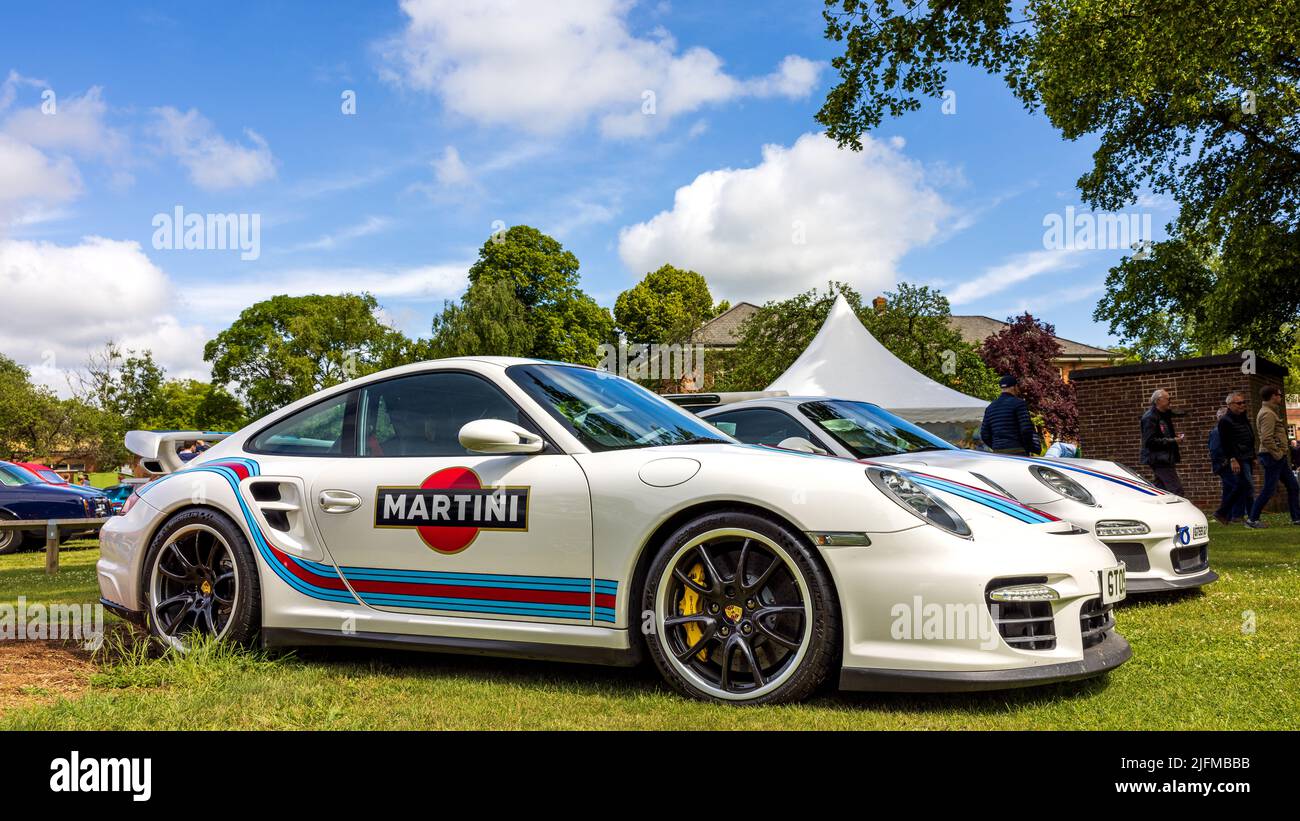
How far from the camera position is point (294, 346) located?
5341 cm

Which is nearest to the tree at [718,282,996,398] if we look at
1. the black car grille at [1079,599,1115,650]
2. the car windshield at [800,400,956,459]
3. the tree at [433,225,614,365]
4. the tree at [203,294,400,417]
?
the tree at [433,225,614,365]

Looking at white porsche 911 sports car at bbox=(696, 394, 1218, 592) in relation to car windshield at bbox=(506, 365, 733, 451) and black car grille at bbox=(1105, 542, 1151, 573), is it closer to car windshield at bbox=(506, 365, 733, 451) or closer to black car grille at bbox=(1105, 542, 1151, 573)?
black car grille at bbox=(1105, 542, 1151, 573)

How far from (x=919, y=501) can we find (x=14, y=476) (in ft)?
54.1

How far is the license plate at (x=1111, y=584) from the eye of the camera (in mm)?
3486

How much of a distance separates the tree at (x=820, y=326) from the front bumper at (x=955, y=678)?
3834cm

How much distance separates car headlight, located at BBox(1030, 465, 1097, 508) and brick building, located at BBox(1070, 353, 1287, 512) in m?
10.7

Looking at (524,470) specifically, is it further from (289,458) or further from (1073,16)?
Result: (1073,16)

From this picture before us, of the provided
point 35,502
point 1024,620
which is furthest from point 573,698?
point 35,502

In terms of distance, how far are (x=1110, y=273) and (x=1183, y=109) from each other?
27.4ft

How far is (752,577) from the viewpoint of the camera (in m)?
3.44

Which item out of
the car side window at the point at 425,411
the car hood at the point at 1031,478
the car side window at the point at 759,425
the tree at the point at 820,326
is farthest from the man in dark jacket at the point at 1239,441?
the tree at the point at 820,326

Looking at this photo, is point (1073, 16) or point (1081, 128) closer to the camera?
point (1073, 16)

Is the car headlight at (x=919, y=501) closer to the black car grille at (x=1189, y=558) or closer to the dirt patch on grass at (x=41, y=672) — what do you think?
the black car grille at (x=1189, y=558)
